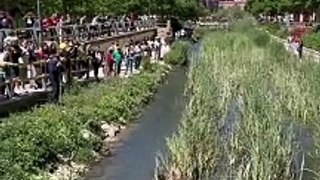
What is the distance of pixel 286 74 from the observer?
30031 millimetres

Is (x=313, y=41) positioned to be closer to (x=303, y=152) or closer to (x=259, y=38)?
(x=259, y=38)

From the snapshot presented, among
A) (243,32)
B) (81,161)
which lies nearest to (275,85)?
(81,161)

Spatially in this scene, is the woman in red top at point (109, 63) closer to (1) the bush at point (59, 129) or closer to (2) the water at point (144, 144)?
(2) the water at point (144, 144)

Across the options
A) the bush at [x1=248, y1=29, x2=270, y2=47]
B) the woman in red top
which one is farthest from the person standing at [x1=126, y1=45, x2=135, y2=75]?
the bush at [x1=248, y1=29, x2=270, y2=47]

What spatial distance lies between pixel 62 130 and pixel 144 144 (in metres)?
3.81

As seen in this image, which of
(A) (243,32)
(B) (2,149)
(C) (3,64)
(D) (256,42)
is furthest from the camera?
(A) (243,32)

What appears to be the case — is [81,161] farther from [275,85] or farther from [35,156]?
[275,85]

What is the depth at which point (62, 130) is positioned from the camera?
19.9 meters

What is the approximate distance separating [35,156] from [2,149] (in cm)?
108

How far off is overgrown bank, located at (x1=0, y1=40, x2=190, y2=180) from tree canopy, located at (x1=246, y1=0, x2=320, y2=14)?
2304 inches

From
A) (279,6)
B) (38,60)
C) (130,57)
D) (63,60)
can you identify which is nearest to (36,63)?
(38,60)

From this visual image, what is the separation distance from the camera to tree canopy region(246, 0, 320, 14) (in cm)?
8981

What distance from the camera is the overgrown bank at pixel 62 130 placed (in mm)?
16969

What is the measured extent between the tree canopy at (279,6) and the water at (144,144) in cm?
5407
